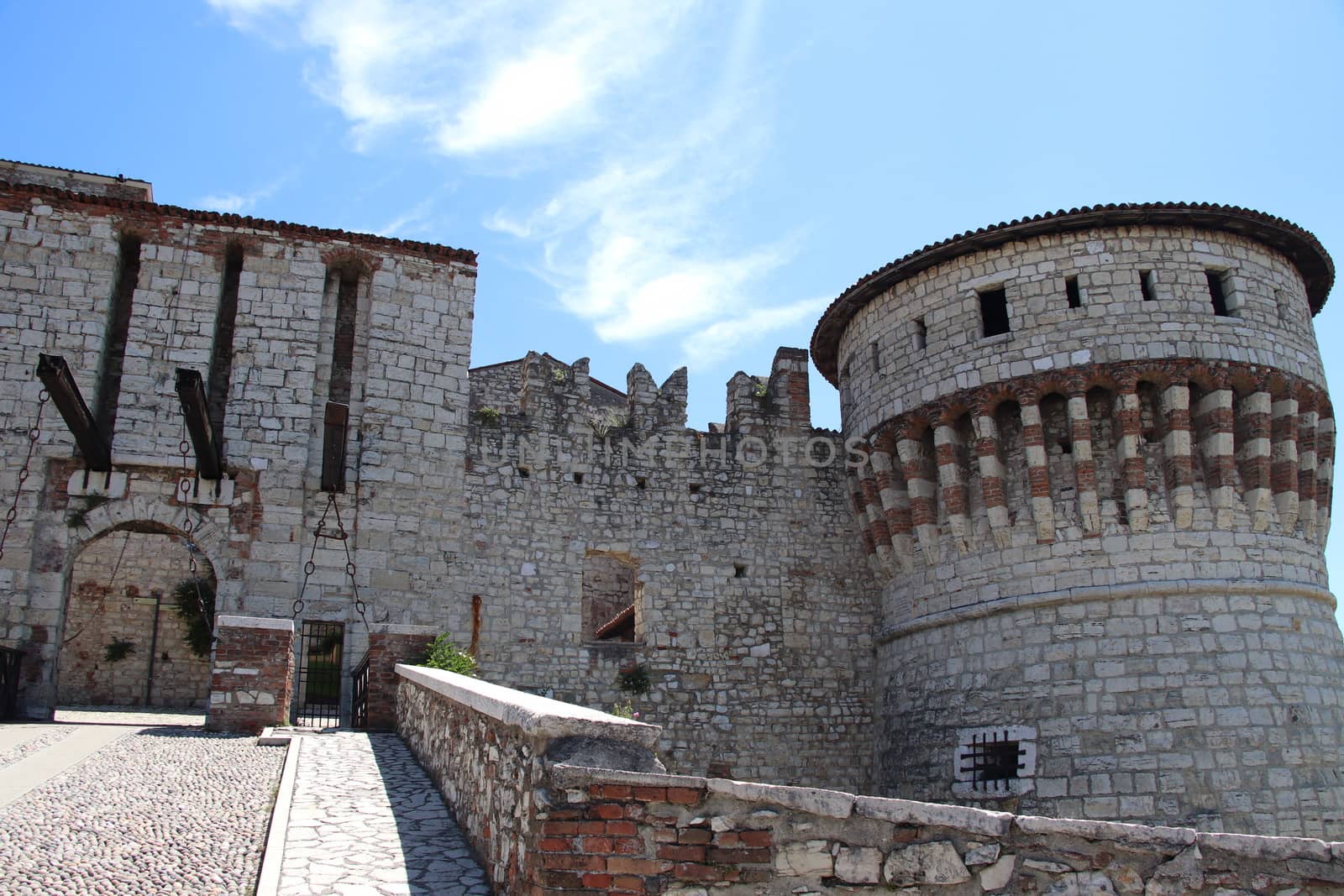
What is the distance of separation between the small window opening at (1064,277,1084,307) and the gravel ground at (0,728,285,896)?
1006 centimetres

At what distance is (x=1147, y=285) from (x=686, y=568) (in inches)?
275

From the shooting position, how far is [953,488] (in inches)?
500

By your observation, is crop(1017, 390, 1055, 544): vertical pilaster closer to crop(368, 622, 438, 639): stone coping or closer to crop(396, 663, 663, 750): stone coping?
crop(368, 622, 438, 639): stone coping

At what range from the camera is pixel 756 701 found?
46.0ft

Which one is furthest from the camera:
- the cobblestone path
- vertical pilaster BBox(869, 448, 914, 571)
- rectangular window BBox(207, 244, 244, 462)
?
vertical pilaster BBox(869, 448, 914, 571)

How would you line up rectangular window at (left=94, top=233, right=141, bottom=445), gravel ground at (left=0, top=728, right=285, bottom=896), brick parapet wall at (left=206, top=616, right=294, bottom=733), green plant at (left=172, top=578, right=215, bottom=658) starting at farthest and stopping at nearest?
green plant at (left=172, top=578, right=215, bottom=658) < rectangular window at (left=94, top=233, right=141, bottom=445) < brick parapet wall at (left=206, top=616, right=294, bottom=733) < gravel ground at (left=0, top=728, right=285, bottom=896)

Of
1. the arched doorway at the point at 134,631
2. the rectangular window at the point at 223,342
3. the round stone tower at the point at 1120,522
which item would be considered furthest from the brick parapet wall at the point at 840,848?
the arched doorway at the point at 134,631

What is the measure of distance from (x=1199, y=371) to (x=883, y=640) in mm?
5408

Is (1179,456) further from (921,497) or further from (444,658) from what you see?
(444,658)

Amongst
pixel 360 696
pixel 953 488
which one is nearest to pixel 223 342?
pixel 360 696

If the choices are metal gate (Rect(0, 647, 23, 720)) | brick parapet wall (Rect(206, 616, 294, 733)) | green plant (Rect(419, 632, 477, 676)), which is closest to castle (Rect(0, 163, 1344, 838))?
metal gate (Rect(0, 647, 23, 720))

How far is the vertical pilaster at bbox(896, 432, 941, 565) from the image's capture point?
13109mm

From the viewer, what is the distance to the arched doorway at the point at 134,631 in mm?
16984

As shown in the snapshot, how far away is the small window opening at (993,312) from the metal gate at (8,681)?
38.9ft
